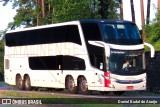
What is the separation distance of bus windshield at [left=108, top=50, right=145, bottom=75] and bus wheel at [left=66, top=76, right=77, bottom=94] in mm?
3208

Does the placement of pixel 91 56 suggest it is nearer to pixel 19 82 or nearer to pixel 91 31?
pixel 91 31

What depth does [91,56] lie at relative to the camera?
91.5 feet

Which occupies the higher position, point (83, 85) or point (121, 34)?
point (121, 34)

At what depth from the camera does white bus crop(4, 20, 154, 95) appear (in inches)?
1079

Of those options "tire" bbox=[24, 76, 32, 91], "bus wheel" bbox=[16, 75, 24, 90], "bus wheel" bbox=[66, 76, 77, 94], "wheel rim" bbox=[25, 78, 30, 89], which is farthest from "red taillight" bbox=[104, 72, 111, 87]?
"bus wheel" bbox=[16, 75, 24, 90]

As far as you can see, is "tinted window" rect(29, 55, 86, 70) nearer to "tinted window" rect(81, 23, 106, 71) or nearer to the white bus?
the white bus

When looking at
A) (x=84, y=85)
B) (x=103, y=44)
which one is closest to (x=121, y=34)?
(x=103, y=44)

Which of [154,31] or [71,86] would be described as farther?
[154,31]

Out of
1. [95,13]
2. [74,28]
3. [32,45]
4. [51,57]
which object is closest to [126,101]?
[74,28]

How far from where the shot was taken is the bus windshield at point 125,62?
27250mm

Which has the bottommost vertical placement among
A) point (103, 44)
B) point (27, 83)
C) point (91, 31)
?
point (27, 83)

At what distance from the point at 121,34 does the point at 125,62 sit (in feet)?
5.15

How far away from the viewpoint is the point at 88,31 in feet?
91.8

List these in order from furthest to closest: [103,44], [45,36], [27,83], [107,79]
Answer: [27,83] < [45,36] < [107,79] < [103,44]
